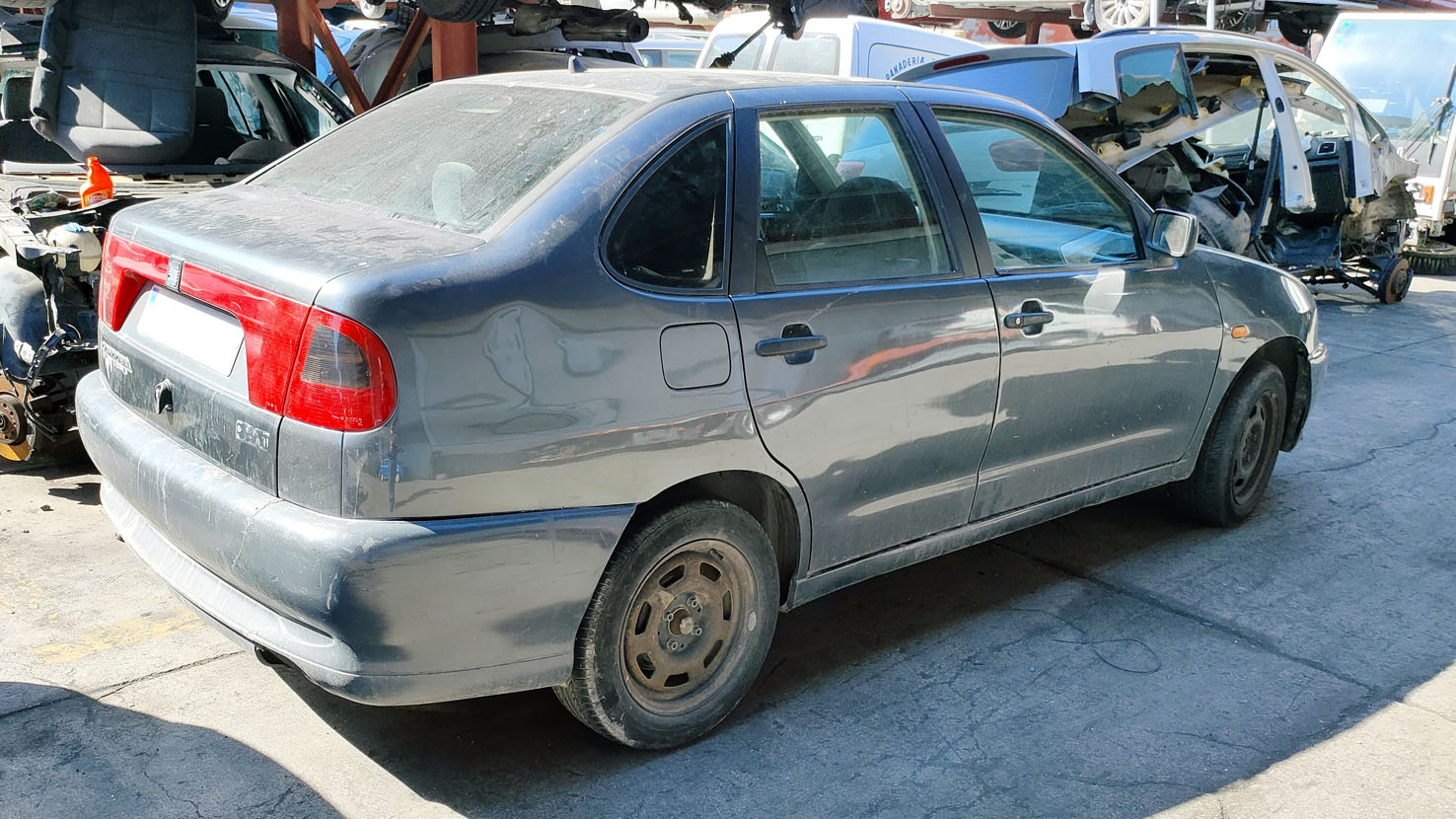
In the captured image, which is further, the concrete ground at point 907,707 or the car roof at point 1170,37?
the car roof at point 1170,37

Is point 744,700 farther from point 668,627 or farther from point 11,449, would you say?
point 11,449

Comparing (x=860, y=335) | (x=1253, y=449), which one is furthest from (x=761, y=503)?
(x=1253, y=449)

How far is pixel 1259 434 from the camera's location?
5.14 meters

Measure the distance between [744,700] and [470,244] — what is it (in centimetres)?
153

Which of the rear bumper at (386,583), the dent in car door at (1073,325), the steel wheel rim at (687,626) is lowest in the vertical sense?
the steel wheel rim at (687,626)

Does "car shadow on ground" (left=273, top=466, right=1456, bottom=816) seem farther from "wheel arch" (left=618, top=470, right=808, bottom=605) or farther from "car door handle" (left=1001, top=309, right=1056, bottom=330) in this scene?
"car door handle" (left=1001, top=309, right=1056, bottom=330)

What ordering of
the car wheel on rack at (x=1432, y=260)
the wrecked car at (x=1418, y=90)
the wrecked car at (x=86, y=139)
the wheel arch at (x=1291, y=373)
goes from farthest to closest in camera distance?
the car wheel on rack at (x=1432, y=260) → the wrecked car at (x=1418, y=90) → the wheel arch at (x=1291, y=373) → the wrecked car at (x=86, y=139)

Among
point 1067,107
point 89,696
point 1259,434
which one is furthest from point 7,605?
point 1067,107

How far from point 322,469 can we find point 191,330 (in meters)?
0.67

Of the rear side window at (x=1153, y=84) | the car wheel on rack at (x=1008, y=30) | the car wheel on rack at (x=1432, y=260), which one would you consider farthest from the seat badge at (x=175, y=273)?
the car wheel on rack at (x=1008, y=30)

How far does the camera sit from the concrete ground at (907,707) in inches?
121

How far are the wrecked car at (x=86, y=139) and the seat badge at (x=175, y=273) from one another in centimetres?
173

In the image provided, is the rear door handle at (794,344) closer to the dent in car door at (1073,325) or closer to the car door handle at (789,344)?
the car door handle at (789,344)

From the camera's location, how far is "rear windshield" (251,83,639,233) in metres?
3.12
